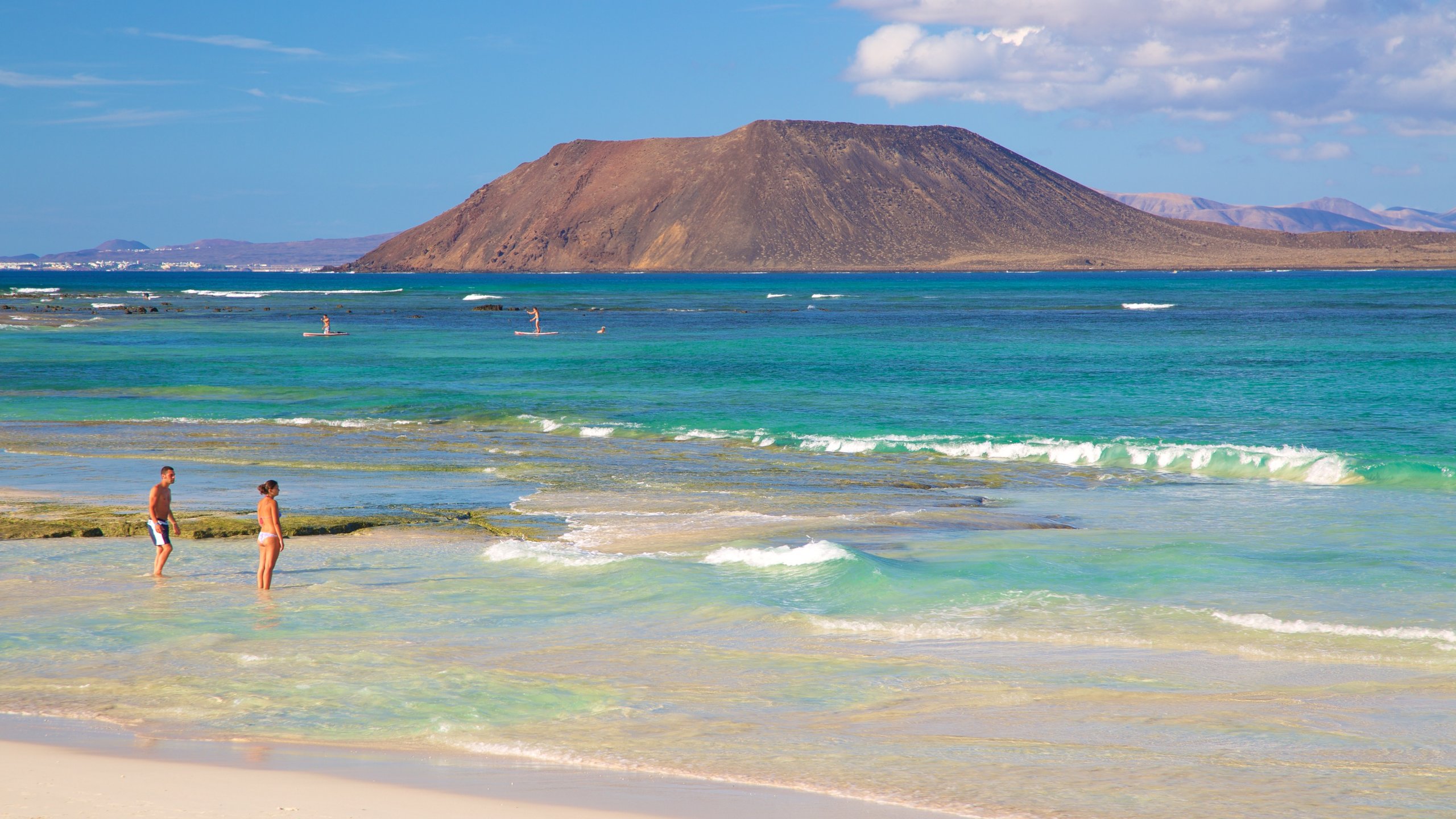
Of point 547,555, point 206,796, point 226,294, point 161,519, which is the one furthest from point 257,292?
point 206,796

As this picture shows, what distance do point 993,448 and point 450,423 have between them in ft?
38.1

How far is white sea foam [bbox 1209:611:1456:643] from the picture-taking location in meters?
9.55

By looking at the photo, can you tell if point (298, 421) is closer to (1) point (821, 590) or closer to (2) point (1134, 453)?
(2) point (1134, 453)

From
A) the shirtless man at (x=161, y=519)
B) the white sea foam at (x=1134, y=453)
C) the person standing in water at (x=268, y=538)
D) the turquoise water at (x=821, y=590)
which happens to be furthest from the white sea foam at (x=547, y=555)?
the white sea foam at (x=1134, y=453)

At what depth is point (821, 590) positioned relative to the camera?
11.1 m

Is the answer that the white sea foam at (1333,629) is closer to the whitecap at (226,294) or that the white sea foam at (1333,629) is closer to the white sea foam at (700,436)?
the white sea foam at (700,436)

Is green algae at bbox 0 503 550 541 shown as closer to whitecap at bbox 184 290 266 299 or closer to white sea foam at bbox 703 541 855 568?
white sea foam at bbox 703 541 855 568

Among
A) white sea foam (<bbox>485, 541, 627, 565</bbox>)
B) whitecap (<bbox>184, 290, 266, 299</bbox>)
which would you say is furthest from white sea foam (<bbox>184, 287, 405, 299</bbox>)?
white sea foam (<bbox>485, 541, 627, 565</bbox>)

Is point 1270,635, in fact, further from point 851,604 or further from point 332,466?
point 332,466

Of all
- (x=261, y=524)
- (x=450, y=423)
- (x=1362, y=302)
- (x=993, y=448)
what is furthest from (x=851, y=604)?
(x=1362, y=302)

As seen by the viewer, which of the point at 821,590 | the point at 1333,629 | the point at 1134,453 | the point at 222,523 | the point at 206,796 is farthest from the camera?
the point at 1134,453

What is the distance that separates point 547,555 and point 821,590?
119 inches

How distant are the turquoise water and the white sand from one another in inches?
34.5

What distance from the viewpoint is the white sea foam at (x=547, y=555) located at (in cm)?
1226
